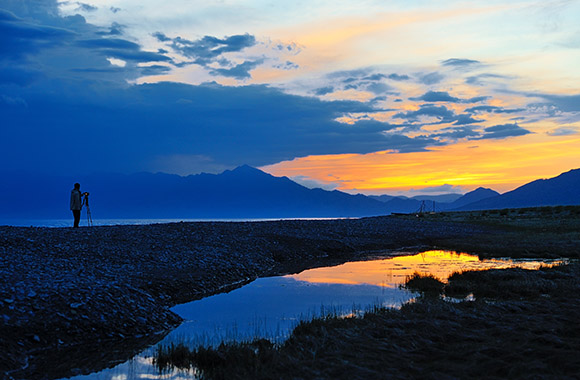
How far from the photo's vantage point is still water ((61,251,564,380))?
15.1 m

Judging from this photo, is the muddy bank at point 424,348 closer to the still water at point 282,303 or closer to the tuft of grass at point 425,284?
the still water at point 282,303

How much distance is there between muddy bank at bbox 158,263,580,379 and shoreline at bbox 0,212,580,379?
3.49 m

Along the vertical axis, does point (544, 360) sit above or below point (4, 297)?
below

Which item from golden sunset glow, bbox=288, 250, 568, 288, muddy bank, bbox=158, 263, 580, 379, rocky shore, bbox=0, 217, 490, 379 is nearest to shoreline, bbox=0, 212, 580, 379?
rocky shore, bbox=0, 217, 490, 379

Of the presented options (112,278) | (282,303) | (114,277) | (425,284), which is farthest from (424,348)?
(114,277)

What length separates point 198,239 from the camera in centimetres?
3744

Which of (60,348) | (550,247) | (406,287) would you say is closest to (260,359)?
(60,348)

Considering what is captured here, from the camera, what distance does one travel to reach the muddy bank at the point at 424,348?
10828 mm

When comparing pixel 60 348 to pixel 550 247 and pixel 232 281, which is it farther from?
pixel 550 247

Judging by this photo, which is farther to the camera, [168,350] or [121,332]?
[121,332]

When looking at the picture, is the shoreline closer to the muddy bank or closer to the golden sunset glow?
the golden sunset glow

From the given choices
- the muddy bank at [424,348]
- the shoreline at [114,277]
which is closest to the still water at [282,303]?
the shoreline at [114,277]

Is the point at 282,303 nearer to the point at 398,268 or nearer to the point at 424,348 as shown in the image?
the point at 424,348

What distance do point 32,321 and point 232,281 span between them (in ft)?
44.9
